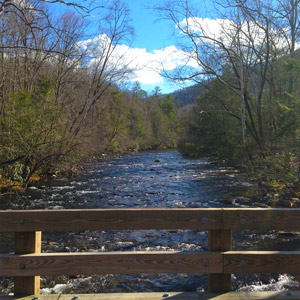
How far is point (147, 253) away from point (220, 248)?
0.66 meters

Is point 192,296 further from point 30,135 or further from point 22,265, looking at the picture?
point 30,135

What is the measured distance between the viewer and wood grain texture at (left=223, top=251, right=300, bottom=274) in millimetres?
2781

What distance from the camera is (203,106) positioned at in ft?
108

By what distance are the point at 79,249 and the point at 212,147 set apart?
75.9 ft

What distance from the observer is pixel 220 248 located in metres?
2.85

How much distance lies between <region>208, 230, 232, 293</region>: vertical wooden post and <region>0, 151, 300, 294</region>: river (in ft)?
8.99

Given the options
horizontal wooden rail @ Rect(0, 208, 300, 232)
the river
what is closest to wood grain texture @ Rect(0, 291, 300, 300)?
horizontal wooden rail @ Rect(0, 208, 300, 232)

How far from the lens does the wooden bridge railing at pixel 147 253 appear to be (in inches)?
109

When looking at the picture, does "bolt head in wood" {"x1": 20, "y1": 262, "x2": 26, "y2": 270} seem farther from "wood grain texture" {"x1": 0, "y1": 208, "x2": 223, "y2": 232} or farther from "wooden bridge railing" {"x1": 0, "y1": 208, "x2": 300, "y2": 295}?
"wood grain texture" {"x1": 0, "y1": 208, "x2": 223, "y2": 232}

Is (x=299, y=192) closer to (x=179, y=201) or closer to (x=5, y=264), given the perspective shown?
(x=179, y=201)

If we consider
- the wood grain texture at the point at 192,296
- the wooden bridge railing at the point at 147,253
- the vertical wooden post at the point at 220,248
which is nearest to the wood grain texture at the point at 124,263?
the wooden bridge railing at the point at 147,253

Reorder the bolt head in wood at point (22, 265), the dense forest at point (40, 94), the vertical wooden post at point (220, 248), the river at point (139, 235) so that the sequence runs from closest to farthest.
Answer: the bolt head in wood at point (22, 265)
the vertical wooden post at point (220, 248)
the river at point (139, 235)
the dense forest at point (40, 94)

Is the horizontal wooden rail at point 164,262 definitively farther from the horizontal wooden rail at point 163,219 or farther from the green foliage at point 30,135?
the green foliage at point 30,135

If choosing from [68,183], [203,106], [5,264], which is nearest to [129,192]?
[68,183]
